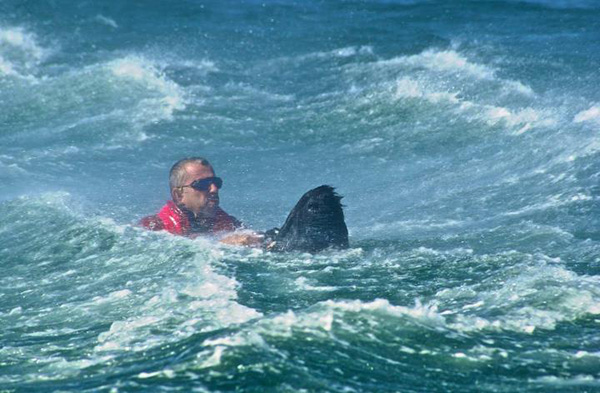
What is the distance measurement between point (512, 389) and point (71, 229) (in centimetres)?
714

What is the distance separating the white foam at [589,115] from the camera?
1345cm

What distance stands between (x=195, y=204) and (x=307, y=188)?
4536 millimetres

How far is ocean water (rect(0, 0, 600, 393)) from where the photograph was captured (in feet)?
14.0

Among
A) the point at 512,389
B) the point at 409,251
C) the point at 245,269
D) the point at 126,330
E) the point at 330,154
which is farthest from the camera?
the point at 330,154

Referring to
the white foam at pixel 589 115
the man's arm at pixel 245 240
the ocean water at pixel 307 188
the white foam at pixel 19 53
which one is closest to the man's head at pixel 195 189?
the ocean water at pixel 307 188

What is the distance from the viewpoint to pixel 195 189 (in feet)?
31.4

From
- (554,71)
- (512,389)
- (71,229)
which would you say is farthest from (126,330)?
(554,71)

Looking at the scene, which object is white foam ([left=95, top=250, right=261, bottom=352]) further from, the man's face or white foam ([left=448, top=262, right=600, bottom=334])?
the man's face

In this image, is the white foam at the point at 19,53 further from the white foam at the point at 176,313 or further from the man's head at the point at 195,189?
the white foam at the point at 176,313

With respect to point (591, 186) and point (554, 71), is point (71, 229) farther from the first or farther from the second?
point (554, 71)

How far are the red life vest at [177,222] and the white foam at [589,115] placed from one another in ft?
23.7

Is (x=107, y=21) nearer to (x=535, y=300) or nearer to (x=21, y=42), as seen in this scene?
(x=21, y=42)

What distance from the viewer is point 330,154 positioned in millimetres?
15406

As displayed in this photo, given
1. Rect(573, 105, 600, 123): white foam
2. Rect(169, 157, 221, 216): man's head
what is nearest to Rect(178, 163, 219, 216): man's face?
Rect(169, 157, 221, 216): man's head
